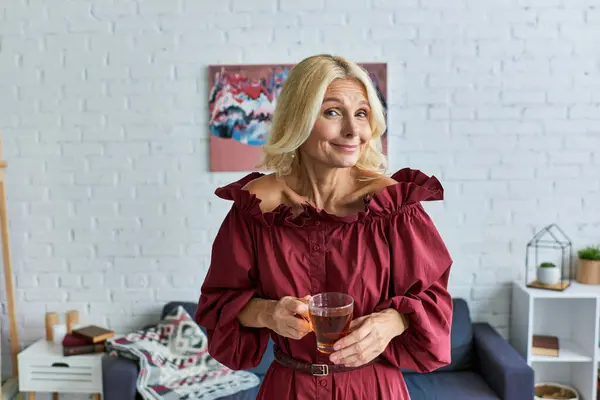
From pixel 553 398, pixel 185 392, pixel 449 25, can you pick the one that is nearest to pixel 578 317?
pixel 553 398

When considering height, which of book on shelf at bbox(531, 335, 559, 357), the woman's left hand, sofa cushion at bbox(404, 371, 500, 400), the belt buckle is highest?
the woman's left hand

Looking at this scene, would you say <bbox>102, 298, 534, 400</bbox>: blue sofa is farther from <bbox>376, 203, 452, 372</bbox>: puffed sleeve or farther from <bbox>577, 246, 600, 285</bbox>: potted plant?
<bbox>376, 203, 452, 372</bbox>: puffed sleeve

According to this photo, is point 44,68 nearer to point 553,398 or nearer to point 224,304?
point 224,304

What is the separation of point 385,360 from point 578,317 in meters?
2.16

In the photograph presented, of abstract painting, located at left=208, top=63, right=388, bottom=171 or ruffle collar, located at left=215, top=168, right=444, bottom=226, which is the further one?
abstract painting, located at left=208, top=63, right=388, bottom=171

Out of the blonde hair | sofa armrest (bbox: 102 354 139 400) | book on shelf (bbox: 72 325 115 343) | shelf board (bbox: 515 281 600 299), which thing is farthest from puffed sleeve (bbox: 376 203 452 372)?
book on shelf (bbox: 72 325 115 343)

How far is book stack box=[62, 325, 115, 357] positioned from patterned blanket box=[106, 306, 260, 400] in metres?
0.14

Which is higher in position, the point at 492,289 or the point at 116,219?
the point at 116,219

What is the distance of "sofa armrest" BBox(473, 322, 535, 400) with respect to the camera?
8.51 feet

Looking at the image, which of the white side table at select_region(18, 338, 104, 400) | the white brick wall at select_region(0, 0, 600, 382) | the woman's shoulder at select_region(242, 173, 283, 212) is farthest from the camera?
the white brick wall at select_region(0, 0, 600, 382)

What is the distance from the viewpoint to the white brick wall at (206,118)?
3064mm

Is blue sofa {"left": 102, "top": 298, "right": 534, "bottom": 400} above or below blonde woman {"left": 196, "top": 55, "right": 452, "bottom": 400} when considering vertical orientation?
below

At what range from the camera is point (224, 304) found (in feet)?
4.31

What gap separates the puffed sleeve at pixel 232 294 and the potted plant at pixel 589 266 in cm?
225
